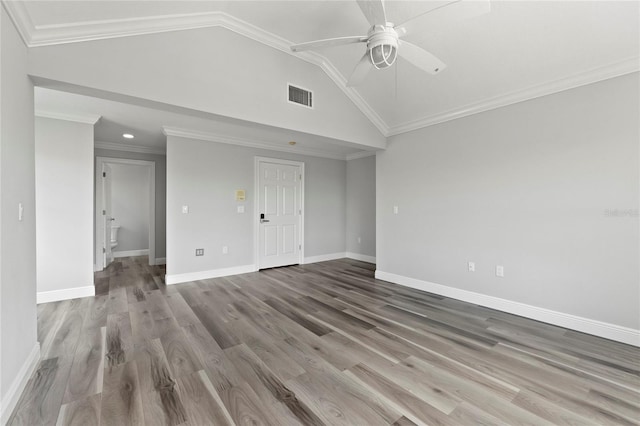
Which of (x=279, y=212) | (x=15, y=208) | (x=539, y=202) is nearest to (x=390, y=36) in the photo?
(x=539, y=202)

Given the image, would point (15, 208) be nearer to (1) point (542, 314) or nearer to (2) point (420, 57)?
(2) point (420, 57)

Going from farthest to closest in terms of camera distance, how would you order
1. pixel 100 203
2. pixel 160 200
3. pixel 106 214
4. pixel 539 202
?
1. pixel 160 200
2. pixel 106 214
3. pixel 100 203
4. pixel 539 202

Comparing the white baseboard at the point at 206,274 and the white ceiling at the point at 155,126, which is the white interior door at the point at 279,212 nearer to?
the white baseboard at the point at 206,274

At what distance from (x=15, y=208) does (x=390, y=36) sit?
8.91ft

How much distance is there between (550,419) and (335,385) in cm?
126

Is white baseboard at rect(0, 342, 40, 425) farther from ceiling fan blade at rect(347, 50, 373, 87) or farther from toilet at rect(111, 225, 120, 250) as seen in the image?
toilet at rect(111, 225, 120, 250)

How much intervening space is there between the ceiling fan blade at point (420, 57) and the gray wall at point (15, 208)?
8.11 ft

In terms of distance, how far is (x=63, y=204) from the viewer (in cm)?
363

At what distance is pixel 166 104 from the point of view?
2.47 meters

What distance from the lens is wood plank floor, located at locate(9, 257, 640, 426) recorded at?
63.7 inches

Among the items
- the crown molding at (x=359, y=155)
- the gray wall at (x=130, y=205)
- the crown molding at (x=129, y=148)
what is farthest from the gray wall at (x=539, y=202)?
the gray wall at (x=130, y=205)

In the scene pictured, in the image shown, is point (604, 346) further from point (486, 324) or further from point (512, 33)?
point (512, 33)

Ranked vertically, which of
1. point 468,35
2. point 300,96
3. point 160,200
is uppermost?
point 468,35

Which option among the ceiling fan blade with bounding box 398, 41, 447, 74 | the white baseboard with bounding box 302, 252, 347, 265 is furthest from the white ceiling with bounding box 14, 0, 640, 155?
the white baseboard with bounding box 302, 252, 347, 265
